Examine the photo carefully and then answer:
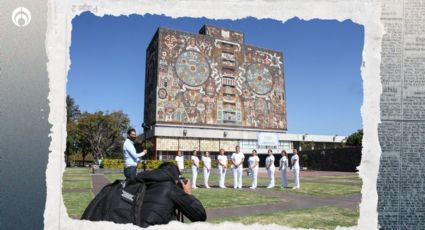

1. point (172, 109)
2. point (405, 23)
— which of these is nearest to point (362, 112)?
point (405, 23)

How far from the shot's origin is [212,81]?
133 feet

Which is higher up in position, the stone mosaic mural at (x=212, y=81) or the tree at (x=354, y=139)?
the stone mosaic mural at (x=212, y=81)

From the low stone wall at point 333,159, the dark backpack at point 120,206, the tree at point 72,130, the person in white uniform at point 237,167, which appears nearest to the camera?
the dark backpack at point 120,206

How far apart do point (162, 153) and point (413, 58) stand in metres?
35.7

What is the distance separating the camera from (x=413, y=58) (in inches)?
185

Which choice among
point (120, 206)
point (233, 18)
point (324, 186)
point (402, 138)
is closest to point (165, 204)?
point (120, 206)

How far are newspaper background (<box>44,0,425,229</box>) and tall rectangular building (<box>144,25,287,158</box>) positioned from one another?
2978cm

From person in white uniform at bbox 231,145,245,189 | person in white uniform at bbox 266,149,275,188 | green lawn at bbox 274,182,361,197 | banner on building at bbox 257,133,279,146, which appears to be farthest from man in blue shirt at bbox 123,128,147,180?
banner on building at bbox 257,133,279,146

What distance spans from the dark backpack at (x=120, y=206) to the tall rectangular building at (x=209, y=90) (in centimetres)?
3216

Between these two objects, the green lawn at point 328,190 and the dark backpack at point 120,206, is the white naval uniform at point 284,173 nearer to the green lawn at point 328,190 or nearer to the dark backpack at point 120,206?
the green lawn at point 328,190

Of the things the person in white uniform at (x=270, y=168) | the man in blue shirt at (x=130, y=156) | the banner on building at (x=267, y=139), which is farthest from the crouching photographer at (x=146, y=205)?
the banner on building at (x=267, y=139)

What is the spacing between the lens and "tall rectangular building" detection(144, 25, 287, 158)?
120ft

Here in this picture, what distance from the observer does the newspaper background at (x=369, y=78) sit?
4500 mm

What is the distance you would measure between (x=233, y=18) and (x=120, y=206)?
2.77 meters
